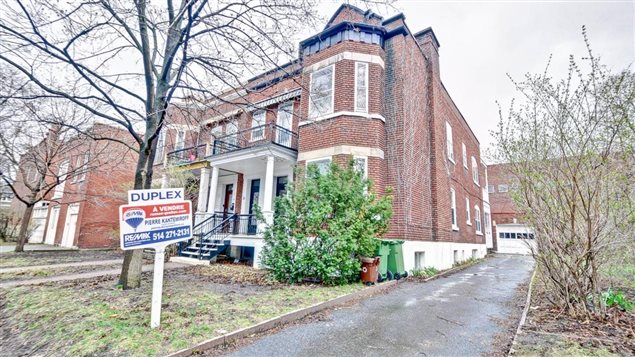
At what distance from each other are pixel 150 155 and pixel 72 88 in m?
2.11

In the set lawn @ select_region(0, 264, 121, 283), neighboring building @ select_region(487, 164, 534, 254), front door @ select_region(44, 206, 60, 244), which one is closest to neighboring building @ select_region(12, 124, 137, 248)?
front door @ select_region(44, 206, 60, 244)

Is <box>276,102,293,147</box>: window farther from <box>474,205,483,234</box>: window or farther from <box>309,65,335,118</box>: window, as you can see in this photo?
<box>474,205,483,234</box>: window

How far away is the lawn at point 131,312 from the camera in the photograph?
3.84 meters

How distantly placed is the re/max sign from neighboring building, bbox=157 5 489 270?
14.1 feet

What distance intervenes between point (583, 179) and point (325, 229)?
5412 mm

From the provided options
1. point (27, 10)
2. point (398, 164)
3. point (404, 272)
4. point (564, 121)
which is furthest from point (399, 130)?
point (27, 10)

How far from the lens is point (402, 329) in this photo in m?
4.76

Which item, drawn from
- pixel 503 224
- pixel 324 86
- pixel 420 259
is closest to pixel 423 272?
pixel 420 259

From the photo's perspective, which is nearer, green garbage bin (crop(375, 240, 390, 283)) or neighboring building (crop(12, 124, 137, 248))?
green garbage bin (crop(375, 240, 390, 283))

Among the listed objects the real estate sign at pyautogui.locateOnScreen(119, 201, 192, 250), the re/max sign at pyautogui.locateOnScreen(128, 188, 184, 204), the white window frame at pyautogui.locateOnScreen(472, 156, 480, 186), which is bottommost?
the real estate sign at pyautogui.locateOnScreen(119, 201, 192, 250)

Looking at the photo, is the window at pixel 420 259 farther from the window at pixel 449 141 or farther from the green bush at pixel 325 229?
the window at pixel 449 141

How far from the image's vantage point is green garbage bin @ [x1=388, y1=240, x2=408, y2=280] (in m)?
9.37

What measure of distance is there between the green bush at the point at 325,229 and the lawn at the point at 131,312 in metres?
0.50

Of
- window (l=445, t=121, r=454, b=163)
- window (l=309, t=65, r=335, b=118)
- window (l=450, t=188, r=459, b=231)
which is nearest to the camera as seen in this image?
window (l=309, t=65, r=335, b=118)
